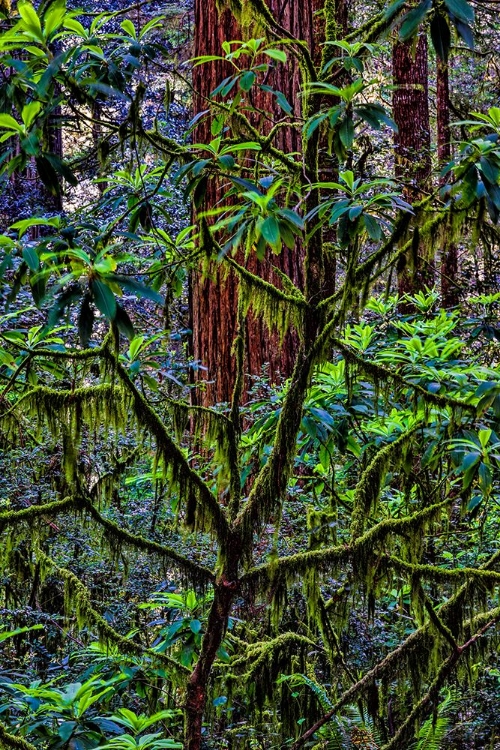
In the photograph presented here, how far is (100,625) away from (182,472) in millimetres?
982

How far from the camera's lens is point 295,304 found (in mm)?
2895

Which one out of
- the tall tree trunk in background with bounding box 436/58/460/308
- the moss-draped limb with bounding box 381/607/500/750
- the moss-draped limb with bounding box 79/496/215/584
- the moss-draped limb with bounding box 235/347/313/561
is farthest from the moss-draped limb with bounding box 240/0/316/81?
the tall tree trunk in background with bounding box 436/58/460/308

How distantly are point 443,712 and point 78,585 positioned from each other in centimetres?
243

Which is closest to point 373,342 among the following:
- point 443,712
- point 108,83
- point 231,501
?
point 231,501

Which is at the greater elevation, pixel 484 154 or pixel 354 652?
pixel 484 154

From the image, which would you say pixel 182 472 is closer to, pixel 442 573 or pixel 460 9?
pixel 442 573

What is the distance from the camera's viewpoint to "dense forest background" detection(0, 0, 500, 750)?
7.68 feet

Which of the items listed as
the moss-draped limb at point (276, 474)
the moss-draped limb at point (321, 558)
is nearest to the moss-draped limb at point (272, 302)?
the moss-draped limb at point (276, 474)

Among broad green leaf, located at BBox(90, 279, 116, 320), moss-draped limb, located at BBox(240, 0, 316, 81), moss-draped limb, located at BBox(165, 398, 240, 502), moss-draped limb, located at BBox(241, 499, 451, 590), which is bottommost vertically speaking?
moss-draped limb, located at BBox(241, 499, 451, 590)

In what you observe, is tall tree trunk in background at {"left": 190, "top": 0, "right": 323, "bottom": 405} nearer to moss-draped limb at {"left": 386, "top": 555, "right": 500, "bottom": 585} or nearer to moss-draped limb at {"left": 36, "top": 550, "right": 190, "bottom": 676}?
moss-draped limb at {"left": 36, "top": 550, "right": 190, "bottom": 676}

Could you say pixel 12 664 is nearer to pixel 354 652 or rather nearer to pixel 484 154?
pixel 354 652

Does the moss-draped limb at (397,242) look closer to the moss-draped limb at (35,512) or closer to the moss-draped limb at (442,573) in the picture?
the moss-draped limb at (442,573)

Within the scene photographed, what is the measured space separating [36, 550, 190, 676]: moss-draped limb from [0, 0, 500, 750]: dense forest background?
0.05 feet

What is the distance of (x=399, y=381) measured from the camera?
3.04 m
